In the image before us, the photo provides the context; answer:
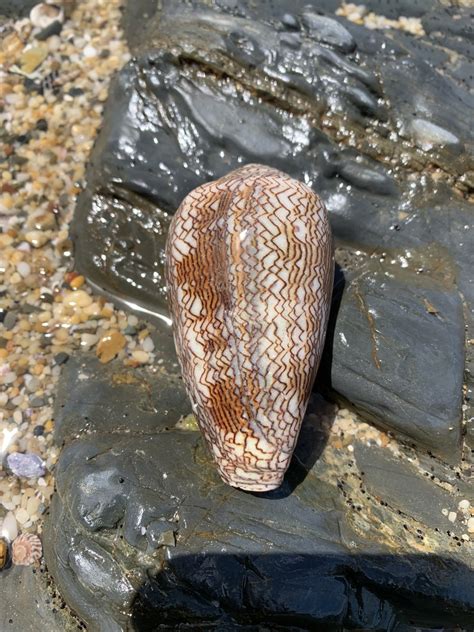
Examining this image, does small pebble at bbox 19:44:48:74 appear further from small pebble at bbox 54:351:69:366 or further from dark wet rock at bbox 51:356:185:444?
dark wet rock at bbox 51:356:185:444

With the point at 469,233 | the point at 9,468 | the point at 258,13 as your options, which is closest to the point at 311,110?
the point at 258,13

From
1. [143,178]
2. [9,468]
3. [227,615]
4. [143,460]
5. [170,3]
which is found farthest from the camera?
[170,3]

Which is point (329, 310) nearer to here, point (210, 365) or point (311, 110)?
point (210, 365)

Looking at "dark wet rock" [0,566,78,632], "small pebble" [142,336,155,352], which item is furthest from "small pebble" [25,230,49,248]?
"dark wet rock" [0,566,78,632]

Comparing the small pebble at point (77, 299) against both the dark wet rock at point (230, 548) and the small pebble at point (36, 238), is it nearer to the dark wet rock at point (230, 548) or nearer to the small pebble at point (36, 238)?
the small pebble at point (36, 238)

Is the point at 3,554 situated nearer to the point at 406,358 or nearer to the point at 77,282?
the point at 77,282

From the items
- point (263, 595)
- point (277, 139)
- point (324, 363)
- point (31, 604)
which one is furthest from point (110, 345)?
point (263, 595)
